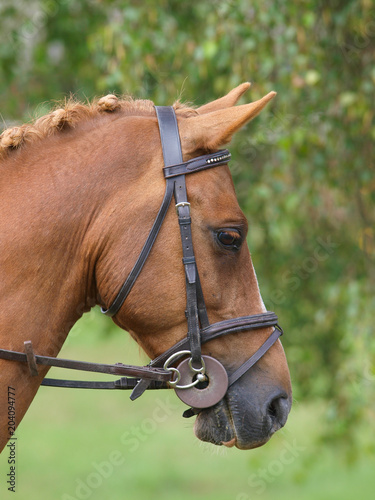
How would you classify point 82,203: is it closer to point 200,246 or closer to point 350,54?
point 200,246

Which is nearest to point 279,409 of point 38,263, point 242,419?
point 242,419

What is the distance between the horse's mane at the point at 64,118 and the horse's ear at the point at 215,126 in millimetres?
146

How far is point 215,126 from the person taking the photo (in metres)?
2.47

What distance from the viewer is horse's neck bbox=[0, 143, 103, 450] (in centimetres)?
230

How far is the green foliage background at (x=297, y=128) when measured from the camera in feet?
15.6

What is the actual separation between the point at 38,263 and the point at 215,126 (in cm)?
84

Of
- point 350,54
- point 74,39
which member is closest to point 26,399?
point 350,54

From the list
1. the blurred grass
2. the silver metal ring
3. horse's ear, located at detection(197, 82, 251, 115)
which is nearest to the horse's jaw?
the silver metal ring

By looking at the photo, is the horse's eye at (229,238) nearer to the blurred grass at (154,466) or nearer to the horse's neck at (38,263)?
the horse's neck at (38,263)

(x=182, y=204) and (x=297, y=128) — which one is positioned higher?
(x=182, y=204)

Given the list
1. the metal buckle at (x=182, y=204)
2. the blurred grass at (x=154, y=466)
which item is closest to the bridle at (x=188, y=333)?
the metal buckle at (x=182, y=204)

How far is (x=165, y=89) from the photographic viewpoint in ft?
16.5

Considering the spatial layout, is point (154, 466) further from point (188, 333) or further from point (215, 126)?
point (215, 126)

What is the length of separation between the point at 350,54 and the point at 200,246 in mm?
3320
